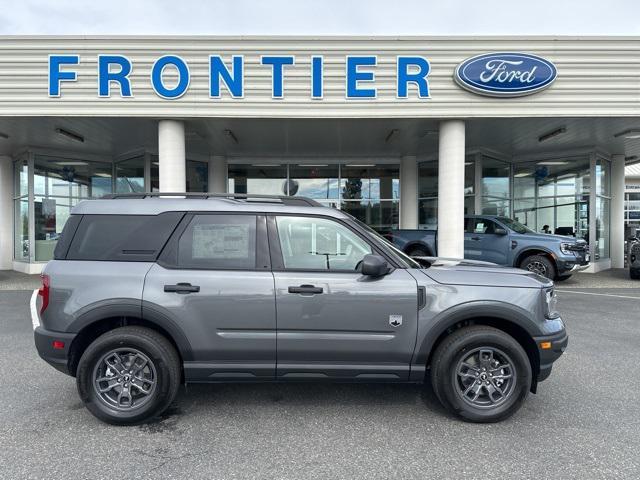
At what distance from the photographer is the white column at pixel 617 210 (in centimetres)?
1484

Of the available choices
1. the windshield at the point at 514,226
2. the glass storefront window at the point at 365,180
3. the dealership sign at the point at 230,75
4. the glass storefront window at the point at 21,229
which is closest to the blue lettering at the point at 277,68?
the dealership sign at the point at 230,75

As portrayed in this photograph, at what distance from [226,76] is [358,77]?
3.08 metres

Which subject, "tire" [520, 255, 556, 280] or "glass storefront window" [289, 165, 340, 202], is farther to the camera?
"glass storefront window" [289, 165, 340, 202]

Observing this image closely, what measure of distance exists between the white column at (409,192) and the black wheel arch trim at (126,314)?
1261 cm

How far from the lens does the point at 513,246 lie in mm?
10984

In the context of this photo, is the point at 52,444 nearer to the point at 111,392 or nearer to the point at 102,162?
the point at 111,392

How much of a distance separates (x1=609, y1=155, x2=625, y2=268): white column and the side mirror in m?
15.3

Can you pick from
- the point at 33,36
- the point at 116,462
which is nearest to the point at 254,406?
the point at 116,462

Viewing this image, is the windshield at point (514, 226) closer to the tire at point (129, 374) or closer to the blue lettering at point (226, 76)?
the blue lettering at point (226, 76)

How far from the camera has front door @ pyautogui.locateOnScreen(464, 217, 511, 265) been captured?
11172 millimetres

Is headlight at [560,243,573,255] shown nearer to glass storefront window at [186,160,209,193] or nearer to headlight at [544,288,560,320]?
headlight at [544,288,560,320]

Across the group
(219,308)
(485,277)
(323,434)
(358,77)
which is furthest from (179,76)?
(323,434)

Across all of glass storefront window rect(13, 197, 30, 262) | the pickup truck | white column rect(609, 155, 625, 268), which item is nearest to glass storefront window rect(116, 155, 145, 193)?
glass storefront window rect(13, 197, 30, 262)

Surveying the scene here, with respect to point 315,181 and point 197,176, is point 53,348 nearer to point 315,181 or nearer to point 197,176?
point 197,176
